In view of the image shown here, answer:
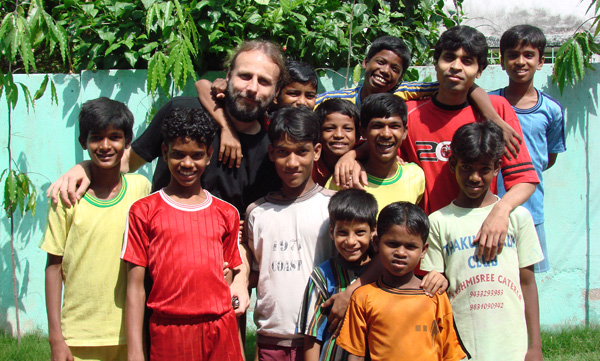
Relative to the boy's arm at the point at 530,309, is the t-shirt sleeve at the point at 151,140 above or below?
above

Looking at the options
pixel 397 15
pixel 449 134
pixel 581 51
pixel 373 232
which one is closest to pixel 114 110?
pixel 373 232

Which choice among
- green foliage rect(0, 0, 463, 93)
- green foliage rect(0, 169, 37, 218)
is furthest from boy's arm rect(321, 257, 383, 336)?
green foliage rect(0, 169, 37, 218)

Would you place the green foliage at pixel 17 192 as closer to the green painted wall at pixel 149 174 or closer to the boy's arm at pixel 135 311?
the green painted wall at pixel 149 174

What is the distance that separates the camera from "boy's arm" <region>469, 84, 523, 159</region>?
105 inches

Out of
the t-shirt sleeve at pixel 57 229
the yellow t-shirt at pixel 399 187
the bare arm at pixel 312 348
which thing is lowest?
the bare arm at pixel 312 348

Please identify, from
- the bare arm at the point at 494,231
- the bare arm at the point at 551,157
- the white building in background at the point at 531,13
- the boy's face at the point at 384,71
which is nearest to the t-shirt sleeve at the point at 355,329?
the bare arm at the point at 494,231

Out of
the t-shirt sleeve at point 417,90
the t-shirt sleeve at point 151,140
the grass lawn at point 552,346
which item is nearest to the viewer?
the t-shirt sleeve at point 151,140

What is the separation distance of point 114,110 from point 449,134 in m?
1.73

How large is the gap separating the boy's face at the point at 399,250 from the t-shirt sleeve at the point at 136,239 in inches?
41.7

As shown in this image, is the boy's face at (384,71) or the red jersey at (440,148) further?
the boy's face at (384,71)

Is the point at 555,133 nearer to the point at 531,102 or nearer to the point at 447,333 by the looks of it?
the point at 531,102

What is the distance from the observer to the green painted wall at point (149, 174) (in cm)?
416

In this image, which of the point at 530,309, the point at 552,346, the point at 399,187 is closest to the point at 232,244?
the point at 399,187

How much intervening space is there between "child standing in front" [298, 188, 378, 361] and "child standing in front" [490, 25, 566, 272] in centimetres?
143
